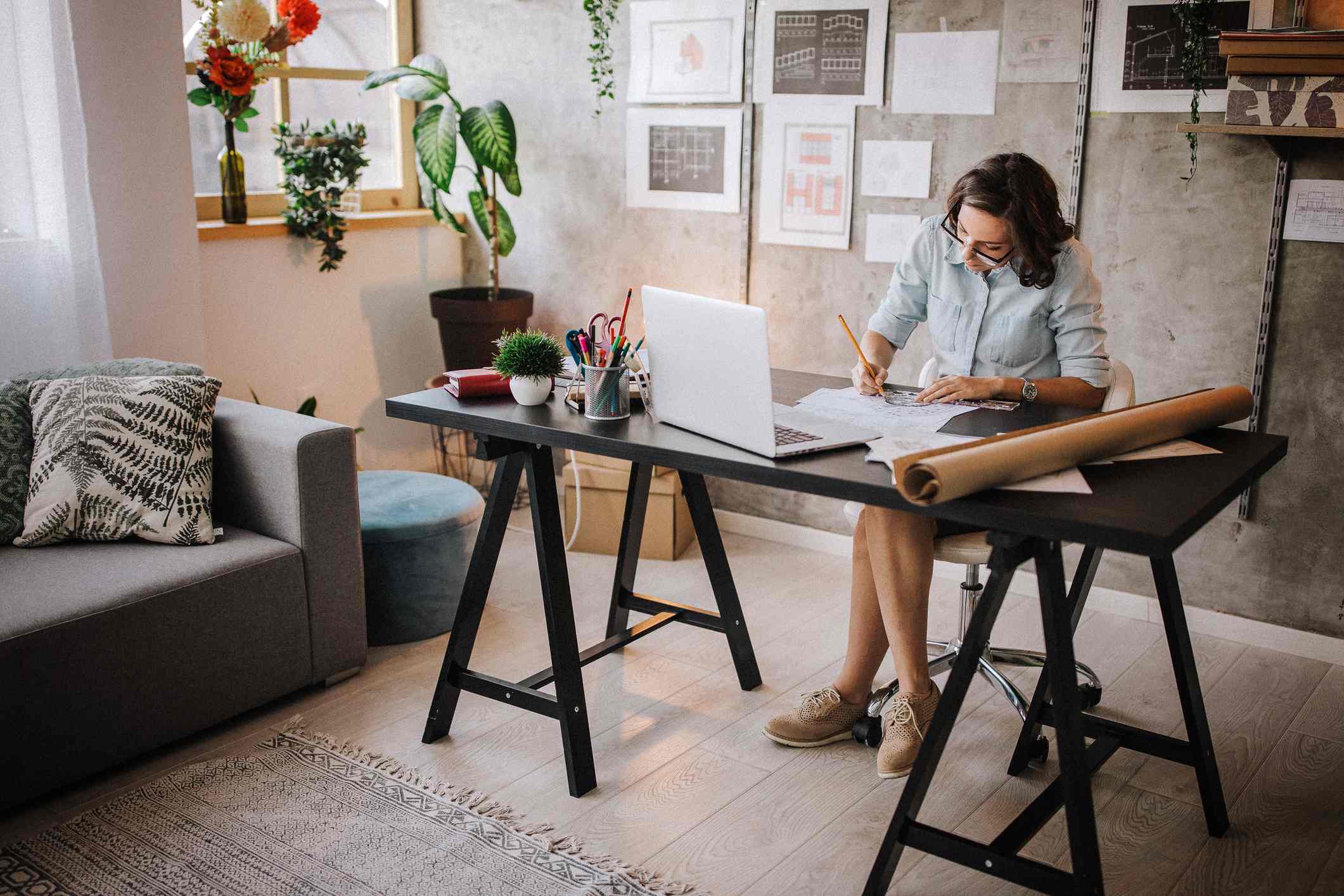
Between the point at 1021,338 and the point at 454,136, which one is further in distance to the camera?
the point at 454,136

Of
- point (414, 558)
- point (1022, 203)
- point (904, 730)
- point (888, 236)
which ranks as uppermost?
point (1022, 203)

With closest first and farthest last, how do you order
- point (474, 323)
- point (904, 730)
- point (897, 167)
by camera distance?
1. point (904, 730)
2. point (897, 167)
3. point (474, 323)

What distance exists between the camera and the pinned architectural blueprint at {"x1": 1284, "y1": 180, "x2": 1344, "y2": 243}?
2801 millimetres

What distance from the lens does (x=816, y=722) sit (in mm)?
2469

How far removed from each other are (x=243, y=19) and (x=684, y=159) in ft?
4.53

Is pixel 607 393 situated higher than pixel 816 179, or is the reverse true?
pixel 816 179

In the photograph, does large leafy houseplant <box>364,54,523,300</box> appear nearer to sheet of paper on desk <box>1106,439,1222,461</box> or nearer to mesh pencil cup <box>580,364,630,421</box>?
mesh pencil cup <box>580,364,630,421</box>

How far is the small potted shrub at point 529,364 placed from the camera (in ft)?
7.13

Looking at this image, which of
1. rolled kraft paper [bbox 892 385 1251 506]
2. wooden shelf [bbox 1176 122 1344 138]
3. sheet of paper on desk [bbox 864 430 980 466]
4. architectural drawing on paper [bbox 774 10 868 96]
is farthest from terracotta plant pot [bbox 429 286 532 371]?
rolled kraft paper [bbox 892 385 1251 506]

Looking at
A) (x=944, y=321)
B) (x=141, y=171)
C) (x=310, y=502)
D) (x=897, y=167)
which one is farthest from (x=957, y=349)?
(x=141, y=171)

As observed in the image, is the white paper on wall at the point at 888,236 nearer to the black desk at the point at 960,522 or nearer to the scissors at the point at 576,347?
the black desk at the point at 960,522

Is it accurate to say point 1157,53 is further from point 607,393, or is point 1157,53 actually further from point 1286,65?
point 607,393

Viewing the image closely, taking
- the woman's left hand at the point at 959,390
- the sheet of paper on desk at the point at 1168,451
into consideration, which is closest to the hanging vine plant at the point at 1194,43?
the woman's left hand at the point at 959,390

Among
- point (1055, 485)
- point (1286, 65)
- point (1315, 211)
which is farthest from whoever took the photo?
point (1315, 211)
